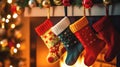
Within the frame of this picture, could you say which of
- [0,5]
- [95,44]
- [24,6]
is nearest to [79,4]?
[95,44]

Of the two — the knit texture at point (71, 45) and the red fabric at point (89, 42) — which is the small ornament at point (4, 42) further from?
the red fabric at point (89, 42)

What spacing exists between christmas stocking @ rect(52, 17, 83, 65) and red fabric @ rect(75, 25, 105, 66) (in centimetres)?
8

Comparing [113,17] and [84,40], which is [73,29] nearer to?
[84,40]

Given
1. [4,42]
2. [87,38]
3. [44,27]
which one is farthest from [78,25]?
[4,42]

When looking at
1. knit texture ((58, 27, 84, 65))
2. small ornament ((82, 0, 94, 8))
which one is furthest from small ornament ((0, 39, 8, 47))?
small ornament ((82, 0, 94, 8))

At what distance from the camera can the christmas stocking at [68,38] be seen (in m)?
1.92

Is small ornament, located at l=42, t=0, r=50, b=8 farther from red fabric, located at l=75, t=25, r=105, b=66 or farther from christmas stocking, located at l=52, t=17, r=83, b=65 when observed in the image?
red fabric, located at l=75, t=25, r=105, b=66

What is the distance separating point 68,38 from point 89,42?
0.16 meters

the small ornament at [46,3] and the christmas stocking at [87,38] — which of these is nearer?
the christmas stocking at [87,38]

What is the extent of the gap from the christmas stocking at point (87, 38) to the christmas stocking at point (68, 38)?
0.07 m

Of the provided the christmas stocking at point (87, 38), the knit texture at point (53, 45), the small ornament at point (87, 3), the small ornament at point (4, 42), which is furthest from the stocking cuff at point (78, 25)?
the small ornament at point (4, 42)

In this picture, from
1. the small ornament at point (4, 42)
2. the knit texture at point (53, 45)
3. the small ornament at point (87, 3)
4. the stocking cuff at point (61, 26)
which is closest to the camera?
the small ornament at point (87, 3)

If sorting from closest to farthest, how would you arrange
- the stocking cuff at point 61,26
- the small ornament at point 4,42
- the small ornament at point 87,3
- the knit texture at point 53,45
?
the small ornament at point 87,3, the stocking cuff at point 61,26, the knit texture at point 53,45, the small ornament at point 4,42

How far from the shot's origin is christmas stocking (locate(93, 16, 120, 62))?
5.97 feet
